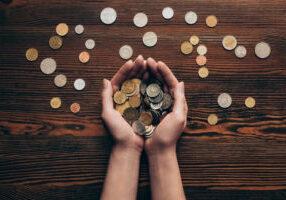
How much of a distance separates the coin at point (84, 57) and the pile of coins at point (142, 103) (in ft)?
0.67

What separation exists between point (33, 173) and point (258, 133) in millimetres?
969

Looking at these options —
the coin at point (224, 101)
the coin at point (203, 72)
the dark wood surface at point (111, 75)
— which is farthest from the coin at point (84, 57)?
the coin at point (224, 101)

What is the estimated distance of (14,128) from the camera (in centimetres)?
109

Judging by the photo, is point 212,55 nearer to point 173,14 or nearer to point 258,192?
point 173,14

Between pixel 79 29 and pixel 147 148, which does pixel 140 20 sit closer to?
pixel 79 29

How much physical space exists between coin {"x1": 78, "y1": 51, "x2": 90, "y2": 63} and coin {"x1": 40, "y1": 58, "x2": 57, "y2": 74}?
0.12 meters

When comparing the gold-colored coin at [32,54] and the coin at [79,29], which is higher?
the coin at [79,29]

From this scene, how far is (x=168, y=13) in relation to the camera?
1.11 meters

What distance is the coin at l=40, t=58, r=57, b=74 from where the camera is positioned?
1105 millimetres

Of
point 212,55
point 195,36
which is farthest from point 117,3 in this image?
point 212,55

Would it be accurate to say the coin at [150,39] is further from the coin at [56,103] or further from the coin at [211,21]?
the coin at [56,103]

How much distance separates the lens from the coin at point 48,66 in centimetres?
111

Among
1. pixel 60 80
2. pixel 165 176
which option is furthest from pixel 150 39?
pixel 165 176

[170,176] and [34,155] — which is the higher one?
[34,155]
